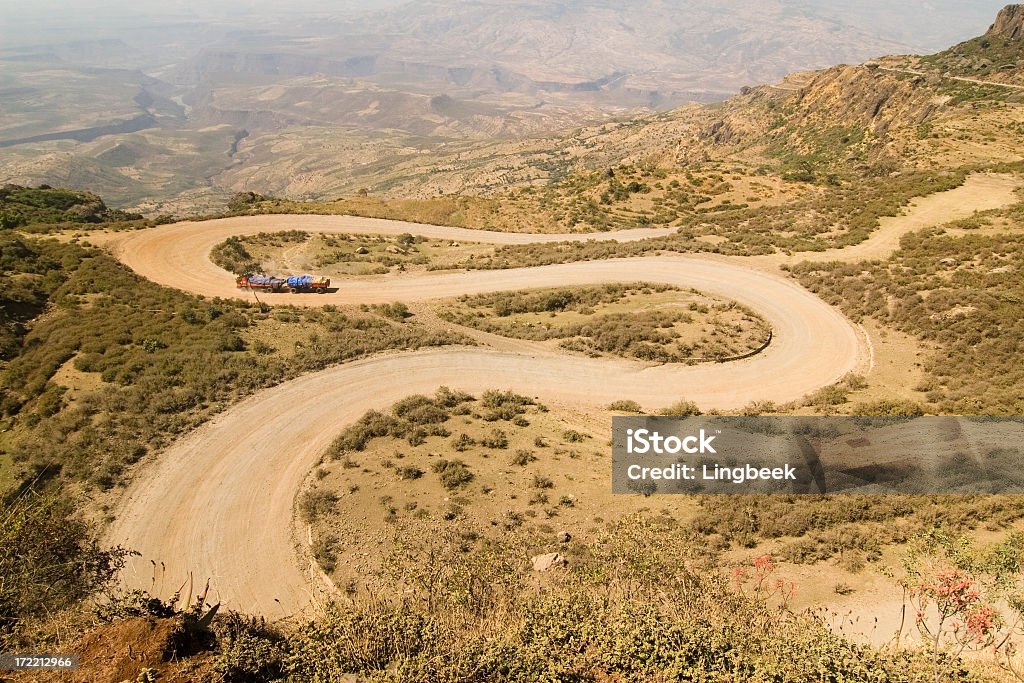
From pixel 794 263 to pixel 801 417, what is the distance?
997 inches

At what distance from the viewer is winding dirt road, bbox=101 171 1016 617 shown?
1775cm

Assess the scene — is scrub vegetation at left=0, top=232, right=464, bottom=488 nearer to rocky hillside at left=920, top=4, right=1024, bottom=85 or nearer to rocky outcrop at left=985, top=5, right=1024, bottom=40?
rocky hillside at left=920, top=4, right=1024, bottom=85

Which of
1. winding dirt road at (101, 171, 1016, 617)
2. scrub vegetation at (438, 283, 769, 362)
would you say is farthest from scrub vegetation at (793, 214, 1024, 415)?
scrub vegetation at (438, 283, 769, 362)

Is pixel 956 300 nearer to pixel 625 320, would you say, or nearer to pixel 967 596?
pixel 625 320

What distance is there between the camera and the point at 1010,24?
96.4m

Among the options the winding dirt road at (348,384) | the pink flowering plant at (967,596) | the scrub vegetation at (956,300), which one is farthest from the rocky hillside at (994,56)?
the pink flowering plant at (967,596)

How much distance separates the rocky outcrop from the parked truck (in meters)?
135

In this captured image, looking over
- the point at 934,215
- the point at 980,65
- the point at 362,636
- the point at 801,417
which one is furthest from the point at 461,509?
the point at 980,65

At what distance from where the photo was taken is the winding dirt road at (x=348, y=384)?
58.2 feet

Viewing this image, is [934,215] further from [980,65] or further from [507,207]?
[980,65]

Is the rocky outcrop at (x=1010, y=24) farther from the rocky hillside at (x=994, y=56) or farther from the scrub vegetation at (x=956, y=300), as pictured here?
the scrub vegetation at (x=956, y=300)

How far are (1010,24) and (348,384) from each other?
145m

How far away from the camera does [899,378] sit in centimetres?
2658

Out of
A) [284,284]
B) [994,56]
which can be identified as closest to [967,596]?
[284,284]
